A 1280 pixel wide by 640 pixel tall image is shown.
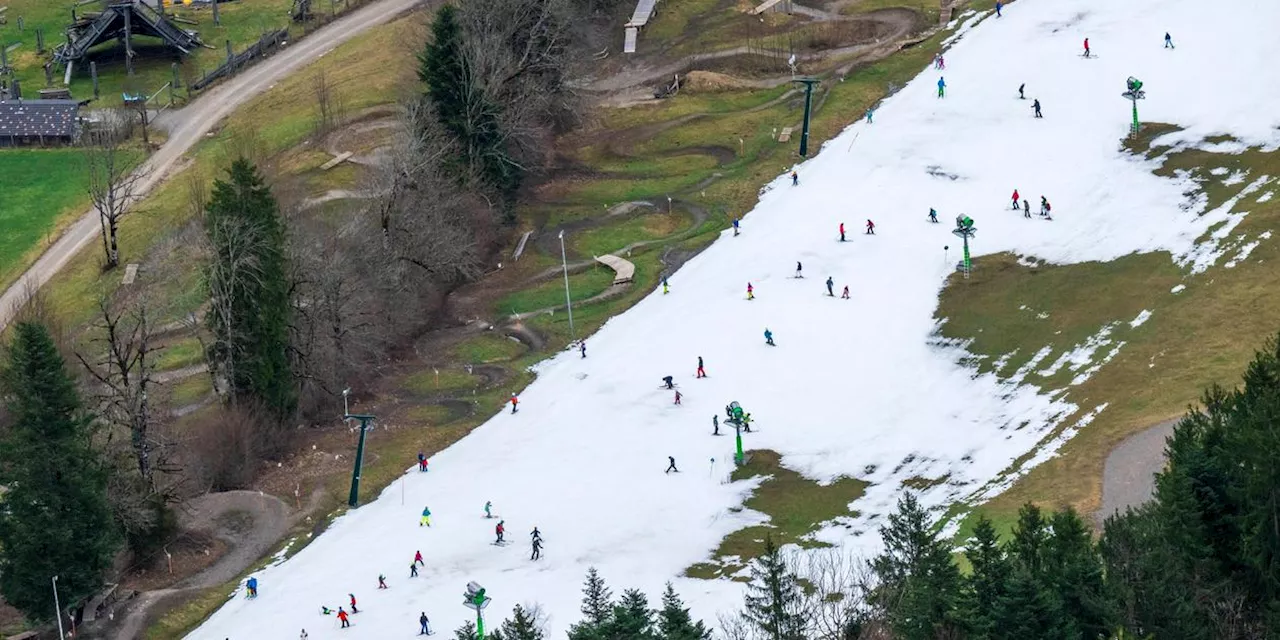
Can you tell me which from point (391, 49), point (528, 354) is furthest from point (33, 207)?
point (528, 354)

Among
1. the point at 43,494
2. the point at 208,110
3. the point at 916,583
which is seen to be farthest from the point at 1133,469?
the point at 208,110

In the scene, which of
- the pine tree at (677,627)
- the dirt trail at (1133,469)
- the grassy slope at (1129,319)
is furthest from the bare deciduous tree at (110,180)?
the pine tree at (677,627)

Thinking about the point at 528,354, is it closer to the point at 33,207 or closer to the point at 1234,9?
the point at 33,207

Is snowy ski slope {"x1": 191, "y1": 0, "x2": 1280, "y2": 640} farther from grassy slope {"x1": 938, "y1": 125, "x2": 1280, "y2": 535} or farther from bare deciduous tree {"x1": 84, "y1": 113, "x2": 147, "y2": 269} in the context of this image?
bare deciduous tree {"x1": 84, "y1": 113, "x2": 147, "y2": 269}

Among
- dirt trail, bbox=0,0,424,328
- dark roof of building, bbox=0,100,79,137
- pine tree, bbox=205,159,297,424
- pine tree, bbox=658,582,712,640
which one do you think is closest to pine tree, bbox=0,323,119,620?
pine tree, bbox=205,159,297,424

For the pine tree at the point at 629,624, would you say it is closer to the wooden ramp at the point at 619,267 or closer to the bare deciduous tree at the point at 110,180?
the wooden ramp at the point at 619,267

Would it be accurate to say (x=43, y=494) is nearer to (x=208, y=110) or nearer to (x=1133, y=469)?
(x=1133, y=469)
